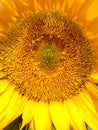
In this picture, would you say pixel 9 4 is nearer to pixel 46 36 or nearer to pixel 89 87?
pixel 46 36

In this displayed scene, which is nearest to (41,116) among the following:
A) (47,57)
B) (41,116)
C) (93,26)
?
(41,116)

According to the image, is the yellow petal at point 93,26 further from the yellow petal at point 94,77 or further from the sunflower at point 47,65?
the yellow petal at point 94,77

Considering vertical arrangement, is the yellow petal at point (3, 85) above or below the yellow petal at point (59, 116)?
above

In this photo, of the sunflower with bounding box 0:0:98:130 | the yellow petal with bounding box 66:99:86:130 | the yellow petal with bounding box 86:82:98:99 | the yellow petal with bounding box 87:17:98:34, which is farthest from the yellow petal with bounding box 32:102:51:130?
the yellow petal with bounding box 87:17:98:34

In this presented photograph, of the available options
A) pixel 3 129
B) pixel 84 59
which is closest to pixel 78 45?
pixel 84 59

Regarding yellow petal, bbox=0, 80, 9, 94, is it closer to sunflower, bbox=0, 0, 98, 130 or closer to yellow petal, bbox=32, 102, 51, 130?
sunflower, bbox=0, 0, 98, 130

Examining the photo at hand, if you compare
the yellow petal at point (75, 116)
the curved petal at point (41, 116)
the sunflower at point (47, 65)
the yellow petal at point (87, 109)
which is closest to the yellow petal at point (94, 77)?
the sunflower at point (47, 65)
